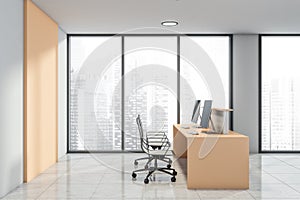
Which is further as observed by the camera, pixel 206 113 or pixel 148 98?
pixel 148 98

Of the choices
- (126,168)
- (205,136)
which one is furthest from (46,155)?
(205,136)

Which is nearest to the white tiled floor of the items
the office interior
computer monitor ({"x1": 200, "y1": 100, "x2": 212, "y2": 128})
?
the office interior

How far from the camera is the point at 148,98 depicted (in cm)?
848

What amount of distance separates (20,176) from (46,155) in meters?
1.20

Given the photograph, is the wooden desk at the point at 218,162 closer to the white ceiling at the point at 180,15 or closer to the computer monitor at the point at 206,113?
the computer monitor at the point at 206,113

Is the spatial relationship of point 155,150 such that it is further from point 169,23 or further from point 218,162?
point 169,23

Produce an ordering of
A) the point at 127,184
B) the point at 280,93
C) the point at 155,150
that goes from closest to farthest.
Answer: the point at 127,184
the point at 155,150
the point at 280,93

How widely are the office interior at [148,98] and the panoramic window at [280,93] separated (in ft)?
0.08

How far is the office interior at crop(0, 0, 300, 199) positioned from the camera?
4785mm

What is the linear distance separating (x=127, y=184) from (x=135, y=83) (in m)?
3.66

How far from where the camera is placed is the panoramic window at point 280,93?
326 inches

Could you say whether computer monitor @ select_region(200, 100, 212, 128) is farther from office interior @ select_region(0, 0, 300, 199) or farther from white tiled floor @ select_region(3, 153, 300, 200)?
white tiled floor @ select_region(3, 153, 300, 200)

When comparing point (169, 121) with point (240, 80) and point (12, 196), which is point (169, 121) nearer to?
point (240, 80)

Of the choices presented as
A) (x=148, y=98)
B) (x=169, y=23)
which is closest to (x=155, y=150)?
(x=169, y=23)
